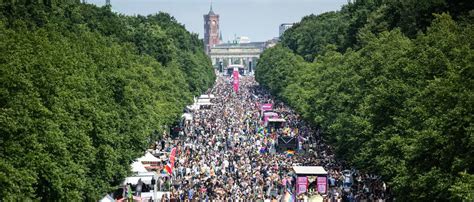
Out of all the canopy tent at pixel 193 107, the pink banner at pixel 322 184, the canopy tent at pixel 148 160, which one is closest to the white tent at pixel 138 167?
the canopy tent at pixel 148 160

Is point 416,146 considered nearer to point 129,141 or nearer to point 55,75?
point 55,75

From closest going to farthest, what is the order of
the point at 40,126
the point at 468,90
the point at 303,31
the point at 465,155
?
1. the point at 465,155
2. the point at 468,90
3. the point at 40,126
4. the point at 303,31

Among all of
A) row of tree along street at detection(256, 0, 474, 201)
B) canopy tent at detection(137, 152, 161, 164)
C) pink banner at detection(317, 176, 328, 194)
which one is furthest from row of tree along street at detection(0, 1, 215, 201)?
row of tree along street at detection(256, 0, 474, 201)

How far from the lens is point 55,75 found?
44.4 metres

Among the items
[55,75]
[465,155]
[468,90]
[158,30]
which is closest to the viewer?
[465,155]

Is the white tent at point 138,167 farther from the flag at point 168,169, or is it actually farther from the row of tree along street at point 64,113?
the flag at point 168,169

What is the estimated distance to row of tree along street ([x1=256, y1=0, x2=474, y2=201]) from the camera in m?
36.2

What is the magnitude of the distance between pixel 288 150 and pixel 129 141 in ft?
63.4

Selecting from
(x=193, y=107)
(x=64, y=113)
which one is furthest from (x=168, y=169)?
(x=193, y=107)

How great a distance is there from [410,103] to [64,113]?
580 inches

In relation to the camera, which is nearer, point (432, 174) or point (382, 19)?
point (432, 174)

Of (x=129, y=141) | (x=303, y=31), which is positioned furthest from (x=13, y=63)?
(x=303, y=31)

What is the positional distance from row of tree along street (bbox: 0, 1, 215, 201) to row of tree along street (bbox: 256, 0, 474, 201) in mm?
11997

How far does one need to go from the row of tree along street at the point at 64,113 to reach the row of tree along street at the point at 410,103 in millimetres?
11997
